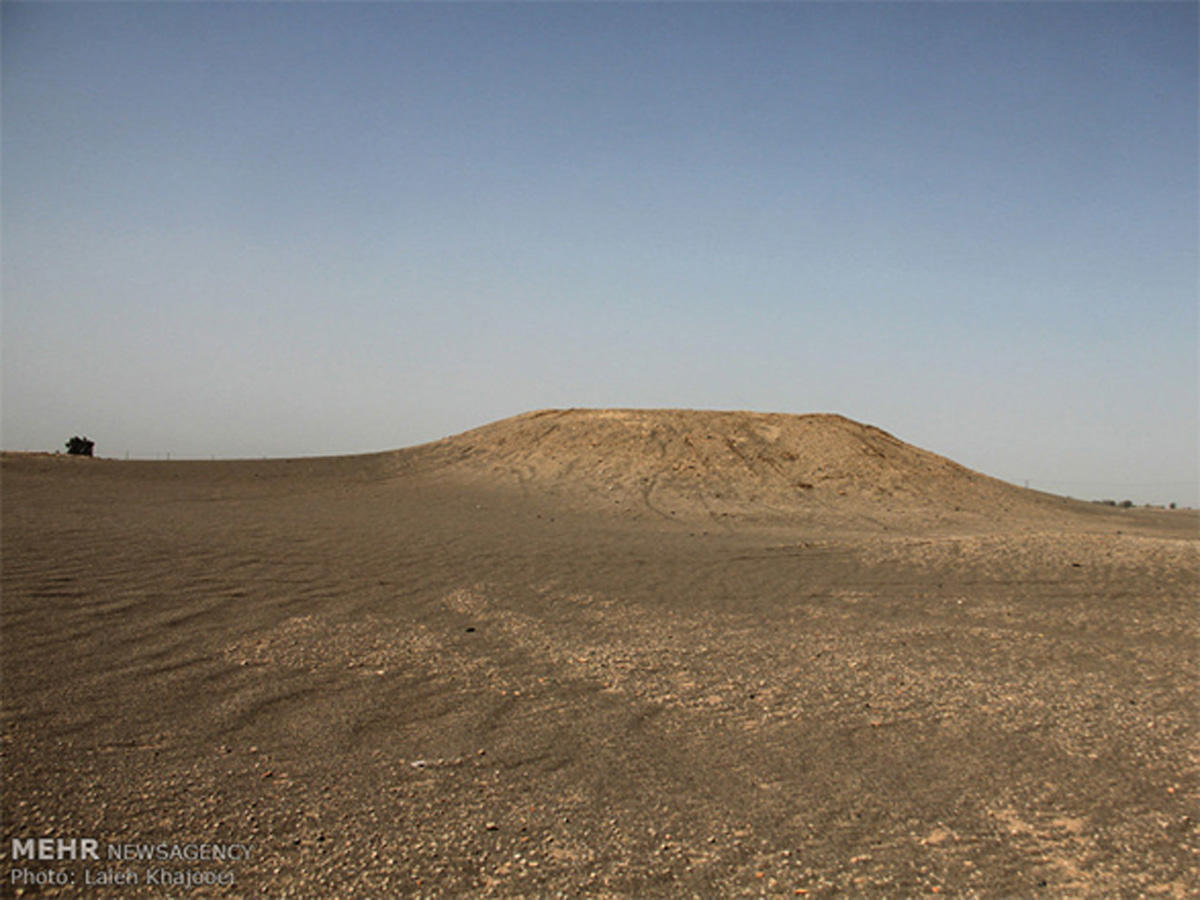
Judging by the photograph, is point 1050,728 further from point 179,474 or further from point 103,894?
point 179,474

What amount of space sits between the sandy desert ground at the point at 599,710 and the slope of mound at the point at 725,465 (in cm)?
883

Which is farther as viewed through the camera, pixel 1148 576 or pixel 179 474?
pixel 179 474

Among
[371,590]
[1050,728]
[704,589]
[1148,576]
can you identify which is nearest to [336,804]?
[1050,728]

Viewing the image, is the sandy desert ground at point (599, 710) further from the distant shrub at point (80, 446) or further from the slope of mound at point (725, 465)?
the distant shrub at point (80, 446)

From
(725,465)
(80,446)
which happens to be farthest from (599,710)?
(80,446)

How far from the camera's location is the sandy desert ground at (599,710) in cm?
363

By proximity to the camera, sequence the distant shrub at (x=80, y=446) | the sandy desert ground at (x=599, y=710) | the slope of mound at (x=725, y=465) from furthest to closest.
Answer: the distant shrub at (x=80, y=446), the slope of mound at (x=725, y=465), the sandy desert ground at (x=599, y=710)

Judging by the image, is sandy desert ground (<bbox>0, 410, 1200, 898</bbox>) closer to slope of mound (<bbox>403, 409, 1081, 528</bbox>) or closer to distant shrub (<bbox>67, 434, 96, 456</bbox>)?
slope of mound (<bbox>403, 409, 1081, 528</bbox>)

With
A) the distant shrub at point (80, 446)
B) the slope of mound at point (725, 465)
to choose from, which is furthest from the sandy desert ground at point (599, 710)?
the distant shrub at point (80, 446)

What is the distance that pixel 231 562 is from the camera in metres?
10.5

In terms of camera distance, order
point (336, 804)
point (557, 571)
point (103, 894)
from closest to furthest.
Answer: point (103, 894) → point (336, 804) → point (557, 571)

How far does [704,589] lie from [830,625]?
218 centimetres

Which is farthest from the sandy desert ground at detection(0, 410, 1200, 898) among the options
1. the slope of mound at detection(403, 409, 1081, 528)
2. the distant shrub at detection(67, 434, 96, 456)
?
the distant shrub at detection(67, 434, 96, 456)

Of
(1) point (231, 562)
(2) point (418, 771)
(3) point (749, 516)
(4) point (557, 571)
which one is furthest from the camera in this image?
(3) point (749, 516)
